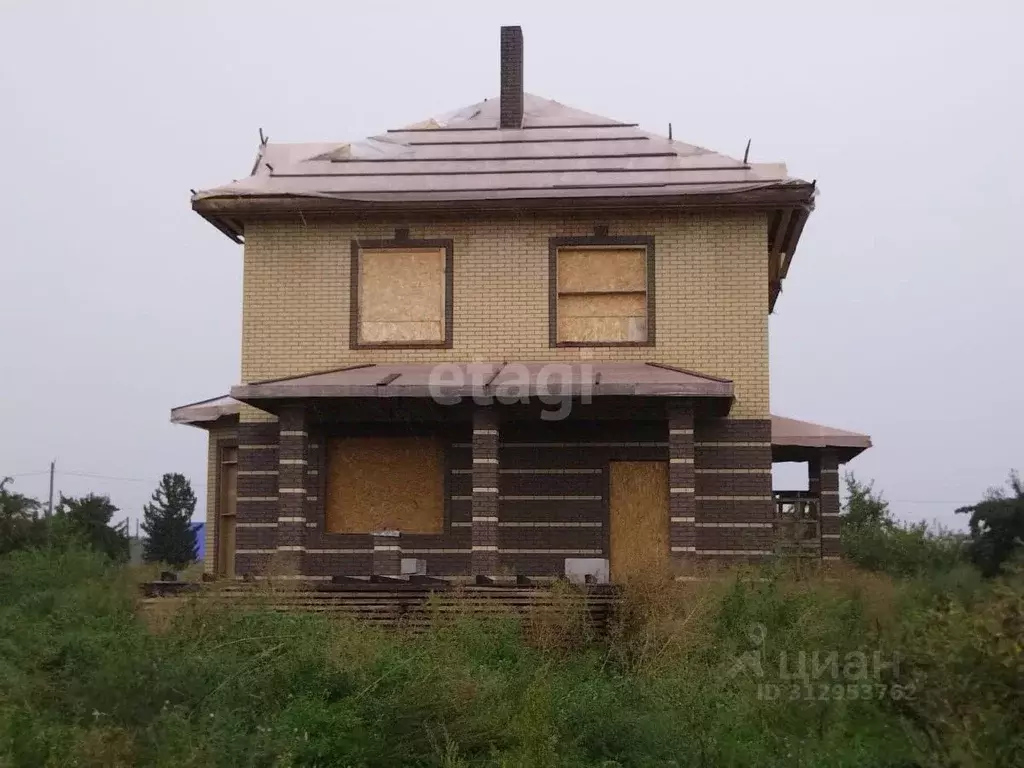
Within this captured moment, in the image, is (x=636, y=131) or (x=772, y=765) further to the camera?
(x=636, y=131)

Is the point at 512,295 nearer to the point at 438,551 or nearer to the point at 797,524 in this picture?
the point at 438,551

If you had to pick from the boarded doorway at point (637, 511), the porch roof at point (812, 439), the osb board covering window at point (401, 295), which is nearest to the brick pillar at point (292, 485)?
the osb board covering window at point (401, 295)

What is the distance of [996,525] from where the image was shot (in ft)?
65.3

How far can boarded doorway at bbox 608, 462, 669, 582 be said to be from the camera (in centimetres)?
1631

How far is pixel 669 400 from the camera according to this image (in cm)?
1519

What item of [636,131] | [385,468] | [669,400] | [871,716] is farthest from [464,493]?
[871,716]

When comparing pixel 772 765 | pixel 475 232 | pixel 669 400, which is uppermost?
pixel 475 232

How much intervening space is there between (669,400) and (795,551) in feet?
14.6

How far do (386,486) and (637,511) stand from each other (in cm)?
363

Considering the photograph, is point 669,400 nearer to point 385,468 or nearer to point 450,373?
point 450,373

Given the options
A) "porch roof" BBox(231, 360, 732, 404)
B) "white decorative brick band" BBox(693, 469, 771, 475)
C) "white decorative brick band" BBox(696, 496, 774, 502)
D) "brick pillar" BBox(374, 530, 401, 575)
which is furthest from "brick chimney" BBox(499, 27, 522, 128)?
"brick pillar" BBox(374, 530, 401, 575)

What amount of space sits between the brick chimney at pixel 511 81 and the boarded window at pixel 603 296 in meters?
3.23

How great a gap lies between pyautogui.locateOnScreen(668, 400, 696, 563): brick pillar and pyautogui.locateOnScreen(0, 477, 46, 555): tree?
1241 centimetres

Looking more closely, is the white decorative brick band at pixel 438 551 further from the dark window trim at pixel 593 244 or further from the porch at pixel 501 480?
the dark window trim at pixel 593 244
